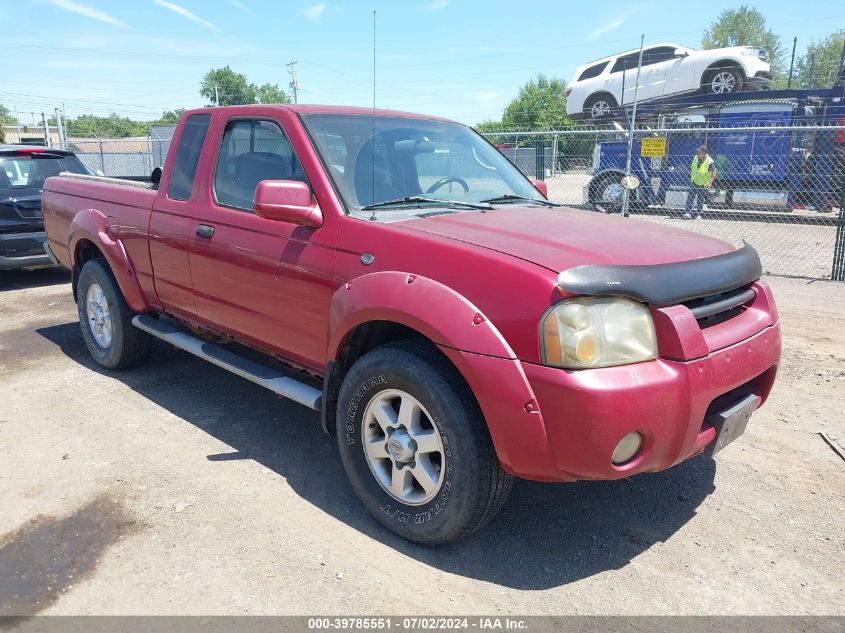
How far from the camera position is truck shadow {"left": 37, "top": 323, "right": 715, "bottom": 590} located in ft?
9.31

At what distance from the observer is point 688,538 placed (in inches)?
119

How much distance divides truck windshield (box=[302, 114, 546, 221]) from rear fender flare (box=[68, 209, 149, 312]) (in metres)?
2.05

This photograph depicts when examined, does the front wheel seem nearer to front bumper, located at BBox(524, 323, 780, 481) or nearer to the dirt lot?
the dirt lot

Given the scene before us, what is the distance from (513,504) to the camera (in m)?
3.30

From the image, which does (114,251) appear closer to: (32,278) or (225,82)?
(32,278)

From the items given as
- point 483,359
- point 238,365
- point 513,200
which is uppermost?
point 513,200

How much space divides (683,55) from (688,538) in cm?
1751

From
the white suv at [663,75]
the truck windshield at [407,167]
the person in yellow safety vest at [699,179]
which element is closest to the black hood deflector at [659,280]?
the truck windshield at [407,167]

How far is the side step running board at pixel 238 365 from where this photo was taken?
3.42 meters

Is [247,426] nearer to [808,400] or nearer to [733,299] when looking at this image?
[733,299]

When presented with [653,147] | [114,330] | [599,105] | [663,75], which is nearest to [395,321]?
[114,330]

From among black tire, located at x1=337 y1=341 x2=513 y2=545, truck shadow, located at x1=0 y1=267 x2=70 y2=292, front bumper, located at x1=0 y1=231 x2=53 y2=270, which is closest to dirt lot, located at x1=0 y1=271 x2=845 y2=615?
black tire, located at x1=337 y1=341 x2=513 y2=545

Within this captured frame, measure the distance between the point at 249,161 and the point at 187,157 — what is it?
67cm

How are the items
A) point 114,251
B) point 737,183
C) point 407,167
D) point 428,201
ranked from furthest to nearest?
point 737,183 → point 114,251 → point 407,167 → point 428,201
